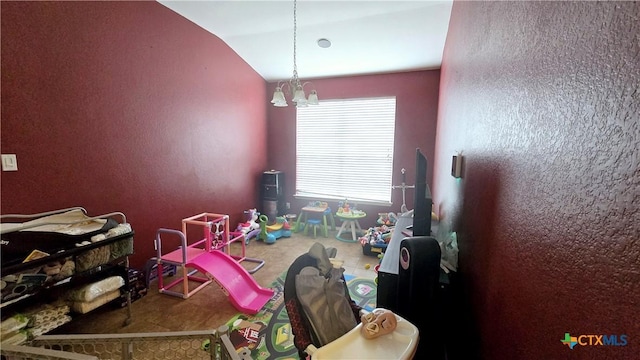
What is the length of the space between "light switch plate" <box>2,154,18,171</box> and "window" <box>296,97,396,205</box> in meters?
3.50

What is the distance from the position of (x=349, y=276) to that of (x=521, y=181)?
2.48 meters

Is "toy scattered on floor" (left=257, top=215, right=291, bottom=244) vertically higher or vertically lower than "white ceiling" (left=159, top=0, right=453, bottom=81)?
lower

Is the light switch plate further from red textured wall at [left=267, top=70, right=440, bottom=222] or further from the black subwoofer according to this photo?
red textured wall at [left=267, top=70, right=440, bottom=222]

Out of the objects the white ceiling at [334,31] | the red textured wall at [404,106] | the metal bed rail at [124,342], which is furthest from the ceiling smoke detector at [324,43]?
the metal bed rail at [124,342]

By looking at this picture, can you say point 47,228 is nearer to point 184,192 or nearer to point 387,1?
point 184,192

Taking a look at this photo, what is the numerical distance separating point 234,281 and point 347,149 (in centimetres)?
285

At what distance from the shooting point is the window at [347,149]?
439cm

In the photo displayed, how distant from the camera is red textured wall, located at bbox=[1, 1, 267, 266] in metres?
1.96

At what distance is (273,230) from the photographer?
4.24m

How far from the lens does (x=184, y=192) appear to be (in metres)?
3.33

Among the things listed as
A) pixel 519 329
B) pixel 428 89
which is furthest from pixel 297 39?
pixel 519 329

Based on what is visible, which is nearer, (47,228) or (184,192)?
(47,228)

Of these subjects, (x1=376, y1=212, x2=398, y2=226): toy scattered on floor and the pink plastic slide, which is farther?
(x1=376, y1=212, x2=398, y2=226): toy scattered on floor

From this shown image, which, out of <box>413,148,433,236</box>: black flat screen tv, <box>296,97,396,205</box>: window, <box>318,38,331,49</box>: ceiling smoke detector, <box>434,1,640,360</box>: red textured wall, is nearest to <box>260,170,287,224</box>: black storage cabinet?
<box>296,97,396,205</box>: window
